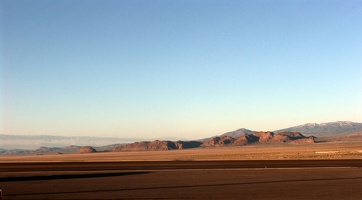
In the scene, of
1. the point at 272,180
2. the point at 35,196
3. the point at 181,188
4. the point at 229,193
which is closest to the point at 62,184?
the point at 35,196

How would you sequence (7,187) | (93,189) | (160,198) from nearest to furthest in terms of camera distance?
1. (160,198)
2. (93,189)
3. (7,187)

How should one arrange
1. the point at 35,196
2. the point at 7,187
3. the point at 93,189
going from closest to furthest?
the point at 35,196, the point at 93,189, the point at 7,187

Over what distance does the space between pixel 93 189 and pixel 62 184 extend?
12.4 feet

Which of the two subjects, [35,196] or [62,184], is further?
[62,184]

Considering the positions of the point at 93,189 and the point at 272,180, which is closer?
the point at 93,189

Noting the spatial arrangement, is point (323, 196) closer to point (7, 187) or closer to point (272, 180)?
point (272, 180)

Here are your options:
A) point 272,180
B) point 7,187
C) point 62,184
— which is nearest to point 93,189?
point 62,184

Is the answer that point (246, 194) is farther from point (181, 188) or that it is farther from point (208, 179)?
point (208, 179)

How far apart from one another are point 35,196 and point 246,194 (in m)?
9.88

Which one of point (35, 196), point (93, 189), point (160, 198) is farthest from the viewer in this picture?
point (93, 189)

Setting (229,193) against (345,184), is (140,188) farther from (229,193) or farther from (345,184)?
(345,184)

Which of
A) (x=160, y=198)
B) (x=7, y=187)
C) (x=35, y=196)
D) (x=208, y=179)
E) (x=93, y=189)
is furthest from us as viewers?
(x=208, y=179)

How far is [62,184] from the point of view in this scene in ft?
78.6

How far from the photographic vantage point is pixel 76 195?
1908 centimetres
